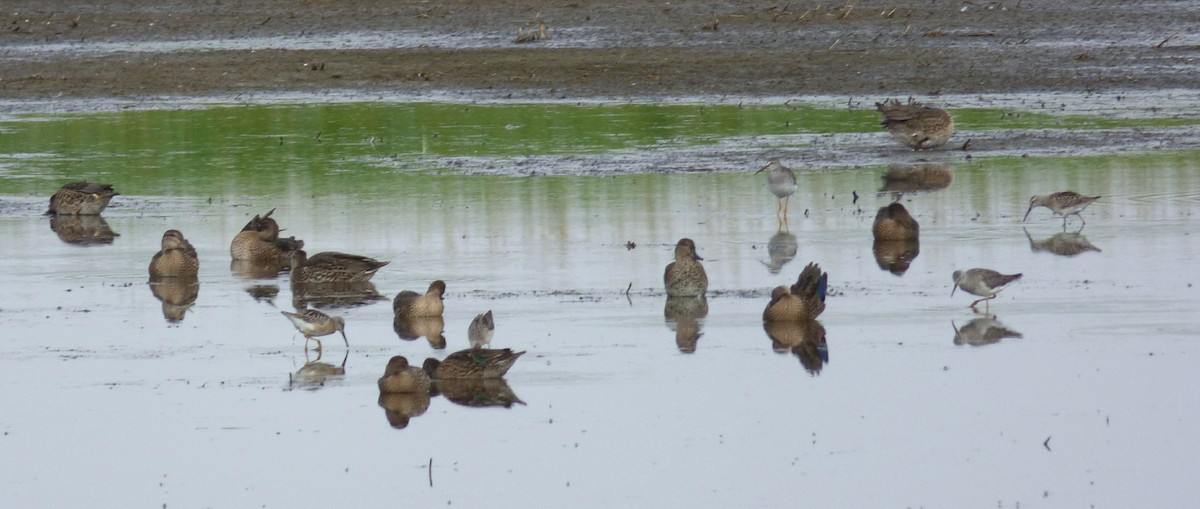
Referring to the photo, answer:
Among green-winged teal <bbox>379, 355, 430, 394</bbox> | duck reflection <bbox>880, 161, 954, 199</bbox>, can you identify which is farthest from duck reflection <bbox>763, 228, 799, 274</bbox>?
green-winged teal <bbox>379, 355, 430, 394</bbox>

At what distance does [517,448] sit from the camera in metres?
8.93

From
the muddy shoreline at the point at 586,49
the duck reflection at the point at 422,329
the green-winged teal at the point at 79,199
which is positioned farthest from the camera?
the muddy shoreline at the point at 586,49

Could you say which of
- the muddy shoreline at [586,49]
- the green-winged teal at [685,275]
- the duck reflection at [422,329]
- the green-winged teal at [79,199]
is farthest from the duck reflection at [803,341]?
the muddy shoreline at [586,49]

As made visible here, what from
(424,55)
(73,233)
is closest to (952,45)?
(424,55)

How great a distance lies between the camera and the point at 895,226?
571 inches

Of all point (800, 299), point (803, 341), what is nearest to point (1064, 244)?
point (800, 299)

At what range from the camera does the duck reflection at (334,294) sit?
13.1m

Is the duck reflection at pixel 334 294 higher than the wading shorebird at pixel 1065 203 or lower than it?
lower

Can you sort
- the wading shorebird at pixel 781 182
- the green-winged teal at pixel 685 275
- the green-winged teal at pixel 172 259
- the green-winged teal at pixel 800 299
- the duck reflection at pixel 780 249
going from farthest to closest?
1. the wading shorebird at pixel 781 182
2. the green-winged teal at pixel 172 259
3. the duck reflection at pixel 780 249
4. the green-winged teal at pixel 685 275
5. the green-winged teal at pixel 800 299

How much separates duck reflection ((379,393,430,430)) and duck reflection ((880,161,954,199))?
8.12 meters

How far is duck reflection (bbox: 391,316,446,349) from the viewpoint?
38.1 ft

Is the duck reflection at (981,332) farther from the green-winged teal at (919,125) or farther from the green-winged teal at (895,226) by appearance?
the green-winged teal at (919,125)

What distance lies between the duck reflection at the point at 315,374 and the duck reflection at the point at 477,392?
0.59 metres

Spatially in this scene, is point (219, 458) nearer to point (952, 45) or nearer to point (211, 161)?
point (211, 161)
